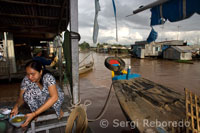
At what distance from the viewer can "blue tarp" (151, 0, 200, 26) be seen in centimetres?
267

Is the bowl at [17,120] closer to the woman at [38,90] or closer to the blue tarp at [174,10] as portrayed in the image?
the woman at [38,90]

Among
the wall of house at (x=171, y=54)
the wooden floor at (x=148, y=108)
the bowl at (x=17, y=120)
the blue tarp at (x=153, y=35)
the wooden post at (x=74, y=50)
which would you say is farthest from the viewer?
the wall of house at (x=171, y=54)

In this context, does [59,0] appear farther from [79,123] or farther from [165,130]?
[165,130]

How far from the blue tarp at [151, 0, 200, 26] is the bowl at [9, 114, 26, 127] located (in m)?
3.92

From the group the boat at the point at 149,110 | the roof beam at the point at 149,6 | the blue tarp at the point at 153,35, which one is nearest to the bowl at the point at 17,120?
the boat at the point at 149,110

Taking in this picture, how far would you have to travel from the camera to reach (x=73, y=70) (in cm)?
190

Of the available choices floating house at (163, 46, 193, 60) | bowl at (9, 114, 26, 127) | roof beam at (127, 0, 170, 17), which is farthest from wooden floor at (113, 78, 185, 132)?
floating house at (163, 46, 193, 60)

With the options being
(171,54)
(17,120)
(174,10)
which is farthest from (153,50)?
(17,120)

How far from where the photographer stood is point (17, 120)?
163 centimetres

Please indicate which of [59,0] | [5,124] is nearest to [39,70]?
[5,124]

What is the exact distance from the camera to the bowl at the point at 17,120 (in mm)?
1568

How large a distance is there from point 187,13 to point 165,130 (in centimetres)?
282

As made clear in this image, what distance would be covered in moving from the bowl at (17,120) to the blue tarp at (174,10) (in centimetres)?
392

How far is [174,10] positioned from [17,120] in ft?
14.1
